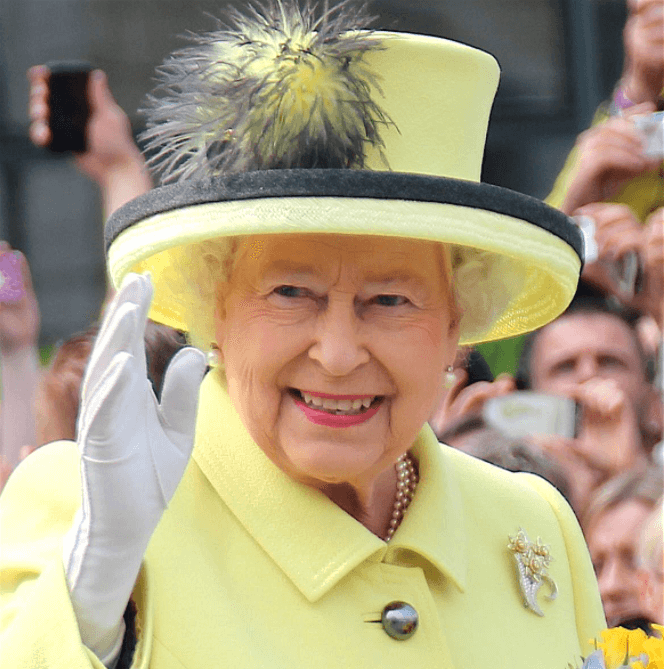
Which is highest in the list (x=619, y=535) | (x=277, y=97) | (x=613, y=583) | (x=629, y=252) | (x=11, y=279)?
(x=277, y=97)

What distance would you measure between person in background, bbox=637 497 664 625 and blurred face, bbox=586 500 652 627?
8 cm

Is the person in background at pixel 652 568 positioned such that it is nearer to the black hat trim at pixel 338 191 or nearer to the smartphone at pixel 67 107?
the black hat trim at pixel 338 191

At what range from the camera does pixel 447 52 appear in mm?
1984

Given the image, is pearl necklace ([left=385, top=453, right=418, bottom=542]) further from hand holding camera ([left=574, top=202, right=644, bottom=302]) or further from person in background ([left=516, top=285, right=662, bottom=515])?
hand holding camera ([left=574, top=202, right=644, bottom=302])

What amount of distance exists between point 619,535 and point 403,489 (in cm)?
174

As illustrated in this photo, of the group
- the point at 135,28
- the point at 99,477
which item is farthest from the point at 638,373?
the point at 99,477

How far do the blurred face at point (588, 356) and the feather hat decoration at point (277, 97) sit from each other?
2.53 meters

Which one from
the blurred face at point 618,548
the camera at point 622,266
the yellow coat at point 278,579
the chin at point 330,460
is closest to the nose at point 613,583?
the blurred face at point 618,548

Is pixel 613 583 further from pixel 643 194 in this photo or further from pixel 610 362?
pixel 643 194

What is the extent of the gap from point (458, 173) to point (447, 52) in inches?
8.3

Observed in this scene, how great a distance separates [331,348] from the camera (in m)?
1.84

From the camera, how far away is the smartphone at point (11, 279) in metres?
4.37

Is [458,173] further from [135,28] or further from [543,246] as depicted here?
[135,28]

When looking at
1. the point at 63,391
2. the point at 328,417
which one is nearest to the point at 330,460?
the point at 328,417
